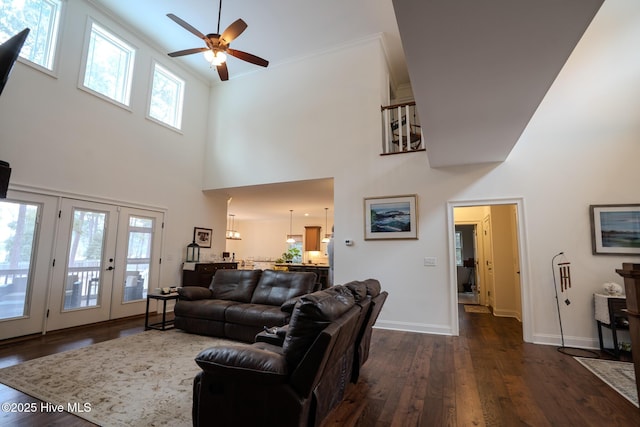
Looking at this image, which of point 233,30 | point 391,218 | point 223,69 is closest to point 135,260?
point 223,69

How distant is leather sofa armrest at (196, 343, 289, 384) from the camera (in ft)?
5.67

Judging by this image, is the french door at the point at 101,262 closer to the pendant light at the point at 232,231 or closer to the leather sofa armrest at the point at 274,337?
the leather sofa armrest at the point at 274,337

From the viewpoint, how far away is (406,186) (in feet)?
16.8

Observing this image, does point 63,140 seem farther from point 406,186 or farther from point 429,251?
point 429,251

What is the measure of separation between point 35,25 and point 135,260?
3928 mm

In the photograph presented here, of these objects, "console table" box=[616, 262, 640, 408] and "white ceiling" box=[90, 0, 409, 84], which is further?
"white ceiling" box=[90, 0, 409, 84]

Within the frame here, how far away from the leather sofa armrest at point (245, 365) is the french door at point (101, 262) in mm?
4326

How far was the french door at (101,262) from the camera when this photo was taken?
470cm

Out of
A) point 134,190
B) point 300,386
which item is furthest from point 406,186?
point 134,190

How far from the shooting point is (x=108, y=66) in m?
5.54

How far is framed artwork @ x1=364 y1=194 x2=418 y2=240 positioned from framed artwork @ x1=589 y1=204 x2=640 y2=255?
229 cm

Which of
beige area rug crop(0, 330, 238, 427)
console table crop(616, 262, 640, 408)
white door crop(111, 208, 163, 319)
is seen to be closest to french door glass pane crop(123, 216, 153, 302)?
white door crop(111, 208, 163, 319)

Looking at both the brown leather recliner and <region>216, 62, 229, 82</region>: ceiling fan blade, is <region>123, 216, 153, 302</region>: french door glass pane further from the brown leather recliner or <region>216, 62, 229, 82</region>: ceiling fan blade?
the brown leather recliner

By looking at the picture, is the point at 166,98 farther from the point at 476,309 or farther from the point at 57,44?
the point at 476,309
